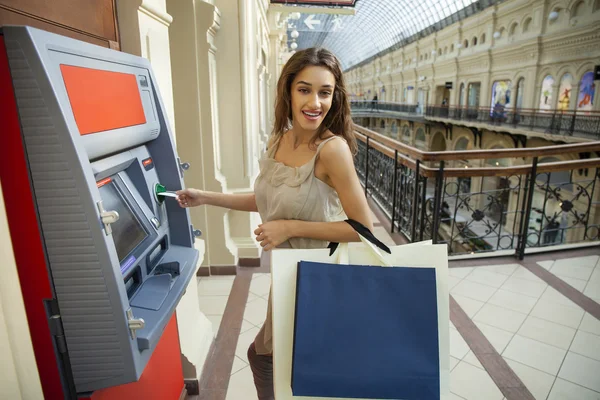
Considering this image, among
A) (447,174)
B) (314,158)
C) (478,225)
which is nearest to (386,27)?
(478,225)

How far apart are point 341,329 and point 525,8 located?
21.5 metres

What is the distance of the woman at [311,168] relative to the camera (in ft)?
4.07

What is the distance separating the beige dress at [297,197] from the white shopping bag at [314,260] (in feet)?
0.90

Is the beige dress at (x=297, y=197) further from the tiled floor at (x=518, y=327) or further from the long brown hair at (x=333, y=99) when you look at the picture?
the tiled floor at (x=518, y=327)

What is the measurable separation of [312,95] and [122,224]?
2.40 feet

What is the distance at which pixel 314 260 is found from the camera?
1046 mm

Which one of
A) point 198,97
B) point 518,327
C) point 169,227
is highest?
point 198,97

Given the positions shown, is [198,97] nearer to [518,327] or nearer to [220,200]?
[220,200]

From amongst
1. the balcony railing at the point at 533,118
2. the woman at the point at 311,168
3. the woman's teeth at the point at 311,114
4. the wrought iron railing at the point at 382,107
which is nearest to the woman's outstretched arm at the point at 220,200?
the woman at the point at 311,168

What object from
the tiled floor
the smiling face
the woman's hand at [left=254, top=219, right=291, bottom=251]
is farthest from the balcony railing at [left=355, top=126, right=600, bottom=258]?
the woman's hand at [left=254, top=219, right=291, bottom=251]

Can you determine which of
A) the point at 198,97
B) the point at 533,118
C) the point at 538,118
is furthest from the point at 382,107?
the point at 198,97

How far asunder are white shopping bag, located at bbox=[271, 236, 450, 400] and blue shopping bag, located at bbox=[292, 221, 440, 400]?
1.8 inches

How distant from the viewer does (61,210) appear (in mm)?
893

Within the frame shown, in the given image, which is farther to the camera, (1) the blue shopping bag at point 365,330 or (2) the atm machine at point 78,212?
(1) the blue shopping bag at point 365,330
